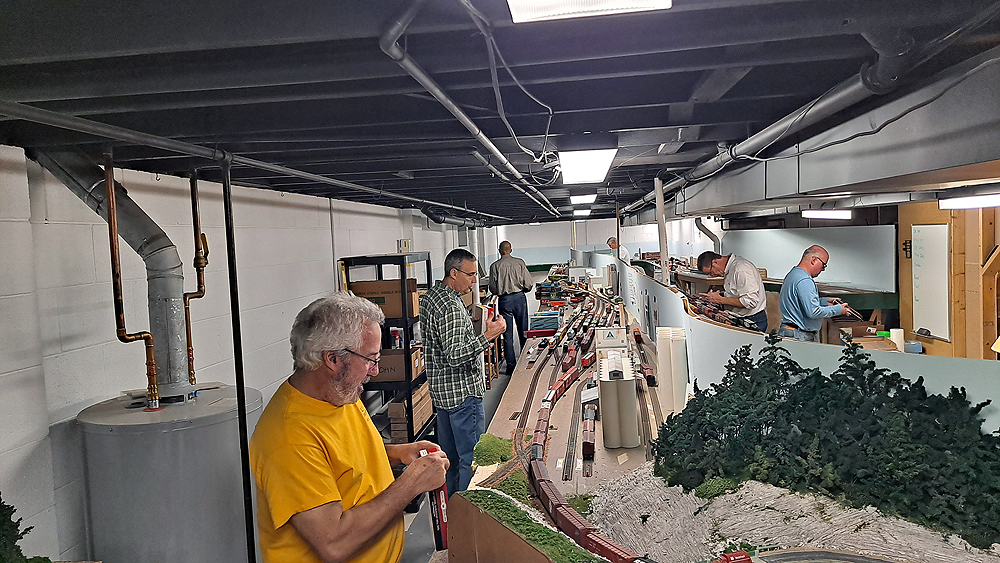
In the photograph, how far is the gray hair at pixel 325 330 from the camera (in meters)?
1.93

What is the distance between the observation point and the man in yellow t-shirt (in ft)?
5.82

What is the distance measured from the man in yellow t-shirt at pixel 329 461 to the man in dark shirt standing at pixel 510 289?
6.88 metres

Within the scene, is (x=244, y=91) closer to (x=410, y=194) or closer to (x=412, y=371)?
(x=412, y=371)

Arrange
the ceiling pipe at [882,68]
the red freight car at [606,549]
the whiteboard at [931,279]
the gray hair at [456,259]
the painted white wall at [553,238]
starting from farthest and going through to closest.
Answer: the painted white wall at [553,238] < the whiteboard at [931,279] < the gray hair at [456,259] < the red freight car at [606,549] < the ceiling pipe at [882,68]

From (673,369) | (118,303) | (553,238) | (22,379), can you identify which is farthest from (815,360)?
(553,238)

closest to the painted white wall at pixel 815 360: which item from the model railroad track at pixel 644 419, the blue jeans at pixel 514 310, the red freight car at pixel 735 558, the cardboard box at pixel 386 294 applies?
the model railroad track at pixel 644 419

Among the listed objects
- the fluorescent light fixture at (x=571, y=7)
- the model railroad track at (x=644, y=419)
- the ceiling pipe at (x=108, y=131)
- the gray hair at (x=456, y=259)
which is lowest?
the model railroad track at (x=644, y=419)

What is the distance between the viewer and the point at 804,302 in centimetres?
527

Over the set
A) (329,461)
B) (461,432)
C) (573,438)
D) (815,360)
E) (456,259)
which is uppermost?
(456,259)

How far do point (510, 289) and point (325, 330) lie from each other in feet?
24.4

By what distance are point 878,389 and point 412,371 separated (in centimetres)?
405

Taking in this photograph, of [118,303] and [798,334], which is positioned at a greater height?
[118,303]

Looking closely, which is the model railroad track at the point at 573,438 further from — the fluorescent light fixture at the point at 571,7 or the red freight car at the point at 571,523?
the fluorescent light fixture at the point at 571,7

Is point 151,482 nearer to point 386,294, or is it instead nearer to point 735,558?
point 735,558
